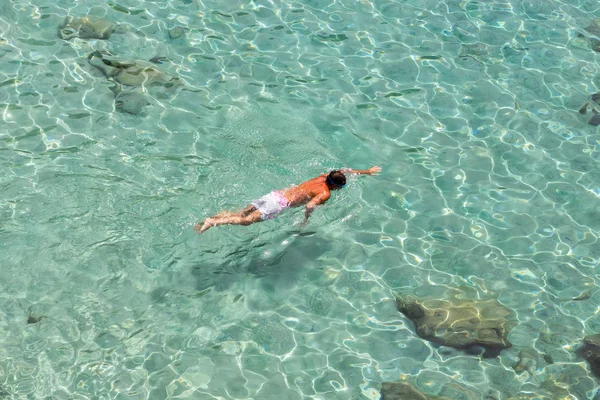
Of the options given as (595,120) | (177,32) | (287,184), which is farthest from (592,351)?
(177,32)

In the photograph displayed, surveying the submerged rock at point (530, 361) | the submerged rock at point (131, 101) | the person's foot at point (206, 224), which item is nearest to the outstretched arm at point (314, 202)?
the person's foot at point (206, 224)

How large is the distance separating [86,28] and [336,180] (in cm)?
554

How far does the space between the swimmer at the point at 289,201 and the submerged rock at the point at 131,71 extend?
314 cm

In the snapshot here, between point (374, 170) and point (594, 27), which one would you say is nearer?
→ point (374, 170)

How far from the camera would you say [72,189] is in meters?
9.88

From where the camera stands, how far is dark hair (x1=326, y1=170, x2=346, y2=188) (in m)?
9.64

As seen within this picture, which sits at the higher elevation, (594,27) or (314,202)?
(594,27)

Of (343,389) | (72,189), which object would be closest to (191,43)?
(72,189)

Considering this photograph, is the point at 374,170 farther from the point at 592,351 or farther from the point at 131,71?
the point at 131,71

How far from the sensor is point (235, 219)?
941 centimetres

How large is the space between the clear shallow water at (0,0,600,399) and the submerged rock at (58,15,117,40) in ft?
0.82

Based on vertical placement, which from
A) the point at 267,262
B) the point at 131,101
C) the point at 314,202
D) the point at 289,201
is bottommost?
the point at 267,262

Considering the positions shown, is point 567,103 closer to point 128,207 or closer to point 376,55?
point 376,55

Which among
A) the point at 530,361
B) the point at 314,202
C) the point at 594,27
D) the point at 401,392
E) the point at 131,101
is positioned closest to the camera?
the point at 401,392
